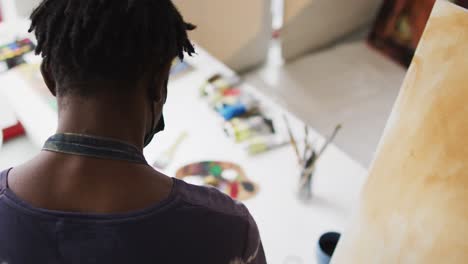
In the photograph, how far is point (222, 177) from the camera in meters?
1.38

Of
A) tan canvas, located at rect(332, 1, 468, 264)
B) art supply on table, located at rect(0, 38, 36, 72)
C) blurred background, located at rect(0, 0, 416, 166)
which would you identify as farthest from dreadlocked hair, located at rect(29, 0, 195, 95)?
blurred background, located at rect(0, 0, 416, 166)

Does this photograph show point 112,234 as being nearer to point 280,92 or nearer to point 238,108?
point 238,108

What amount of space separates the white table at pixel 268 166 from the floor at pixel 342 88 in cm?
70

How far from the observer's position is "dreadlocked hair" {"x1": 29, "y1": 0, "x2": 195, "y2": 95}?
0.71 metres

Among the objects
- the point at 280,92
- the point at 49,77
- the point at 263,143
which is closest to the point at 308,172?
the point at 263,143

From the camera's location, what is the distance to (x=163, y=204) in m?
0.70

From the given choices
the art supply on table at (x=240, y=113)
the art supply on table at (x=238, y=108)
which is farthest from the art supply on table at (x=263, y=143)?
the art supply on table at (x=238, y=108)

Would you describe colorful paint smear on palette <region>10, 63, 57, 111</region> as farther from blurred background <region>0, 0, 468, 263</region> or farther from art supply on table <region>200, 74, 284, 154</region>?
art supply on table <region>200, 74, 284, 154</region>

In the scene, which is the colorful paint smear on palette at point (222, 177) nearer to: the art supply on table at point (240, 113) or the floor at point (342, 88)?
the art supply on table at point (240, 113)

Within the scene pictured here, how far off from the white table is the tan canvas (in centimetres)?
33

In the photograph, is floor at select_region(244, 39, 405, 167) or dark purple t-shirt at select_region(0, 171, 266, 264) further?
floor at select_region(244, 39, 405, 167)

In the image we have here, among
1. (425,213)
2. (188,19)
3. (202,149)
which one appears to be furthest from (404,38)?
(425,213)

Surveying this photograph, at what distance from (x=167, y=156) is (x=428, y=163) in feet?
2.52

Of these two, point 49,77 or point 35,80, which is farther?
point 35,80
